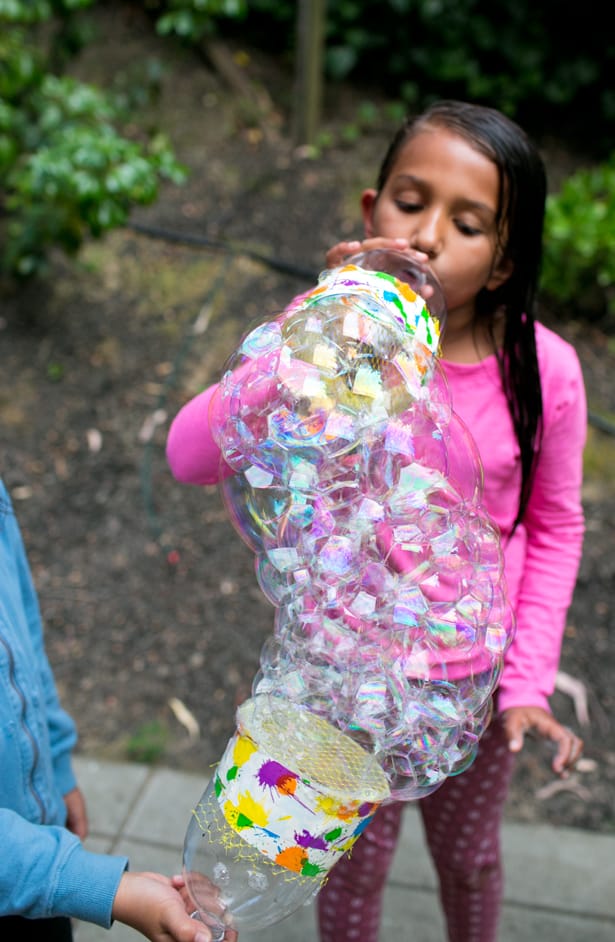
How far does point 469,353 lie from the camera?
5.65 ft

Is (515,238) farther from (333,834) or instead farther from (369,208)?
(333,834)

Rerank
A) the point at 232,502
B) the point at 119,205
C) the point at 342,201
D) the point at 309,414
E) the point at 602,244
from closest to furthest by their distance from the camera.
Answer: the point at 309,414
the point at 232,502
the point at 119,205
the point at 602,244
the point at 342,201

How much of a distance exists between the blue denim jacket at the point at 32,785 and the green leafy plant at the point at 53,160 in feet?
7.88

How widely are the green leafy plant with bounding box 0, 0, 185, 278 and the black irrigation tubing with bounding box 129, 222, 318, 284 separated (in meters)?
0.58

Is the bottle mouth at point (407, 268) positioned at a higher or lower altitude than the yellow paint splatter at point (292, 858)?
higher

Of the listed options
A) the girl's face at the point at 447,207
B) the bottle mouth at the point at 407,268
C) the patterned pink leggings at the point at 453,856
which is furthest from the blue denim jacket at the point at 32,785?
the girl's face at the point at 447,207

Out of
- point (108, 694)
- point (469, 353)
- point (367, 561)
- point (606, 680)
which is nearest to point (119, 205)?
point (108, 694)

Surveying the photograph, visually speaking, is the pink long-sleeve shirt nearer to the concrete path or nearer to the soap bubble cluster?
the soap bubble cluster

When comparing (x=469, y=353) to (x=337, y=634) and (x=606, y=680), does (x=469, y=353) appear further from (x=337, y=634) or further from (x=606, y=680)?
(x=606, y=680)

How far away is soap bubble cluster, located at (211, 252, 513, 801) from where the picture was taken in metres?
1.19

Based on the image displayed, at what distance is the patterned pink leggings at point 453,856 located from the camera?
1.84 m

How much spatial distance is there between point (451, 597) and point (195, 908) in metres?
0.57

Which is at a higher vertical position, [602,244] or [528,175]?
[528,175]

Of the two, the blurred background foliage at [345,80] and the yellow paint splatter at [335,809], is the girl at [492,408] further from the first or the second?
the blurred background foliage at [345,80]
